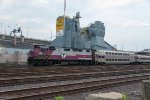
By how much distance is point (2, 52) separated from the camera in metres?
58.8

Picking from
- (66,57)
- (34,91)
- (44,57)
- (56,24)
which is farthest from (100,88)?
(56,24)

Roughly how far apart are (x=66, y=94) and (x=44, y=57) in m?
27.0

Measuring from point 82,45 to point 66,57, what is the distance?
98.0ft

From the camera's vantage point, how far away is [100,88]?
52.9ft

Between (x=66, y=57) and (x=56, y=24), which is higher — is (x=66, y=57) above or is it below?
below

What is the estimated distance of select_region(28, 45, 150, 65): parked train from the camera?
132 feet

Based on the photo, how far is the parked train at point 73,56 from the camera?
40.4 meters

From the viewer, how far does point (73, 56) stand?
44.5 meters

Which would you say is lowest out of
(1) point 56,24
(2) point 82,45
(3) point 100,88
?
(3) point 100,88

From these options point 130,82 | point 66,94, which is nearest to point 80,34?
point 130,82

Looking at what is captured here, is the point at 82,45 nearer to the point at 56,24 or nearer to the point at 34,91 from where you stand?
the point at 56,24

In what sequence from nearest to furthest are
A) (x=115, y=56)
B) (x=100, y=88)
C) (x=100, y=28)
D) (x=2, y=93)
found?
(x=2, y=93)
(x=100, y=88)
(x=115, y=56)
(x=100, y=28)

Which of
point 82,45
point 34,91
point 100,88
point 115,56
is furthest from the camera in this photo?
point 82,45

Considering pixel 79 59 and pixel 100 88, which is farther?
pixel 79 59
